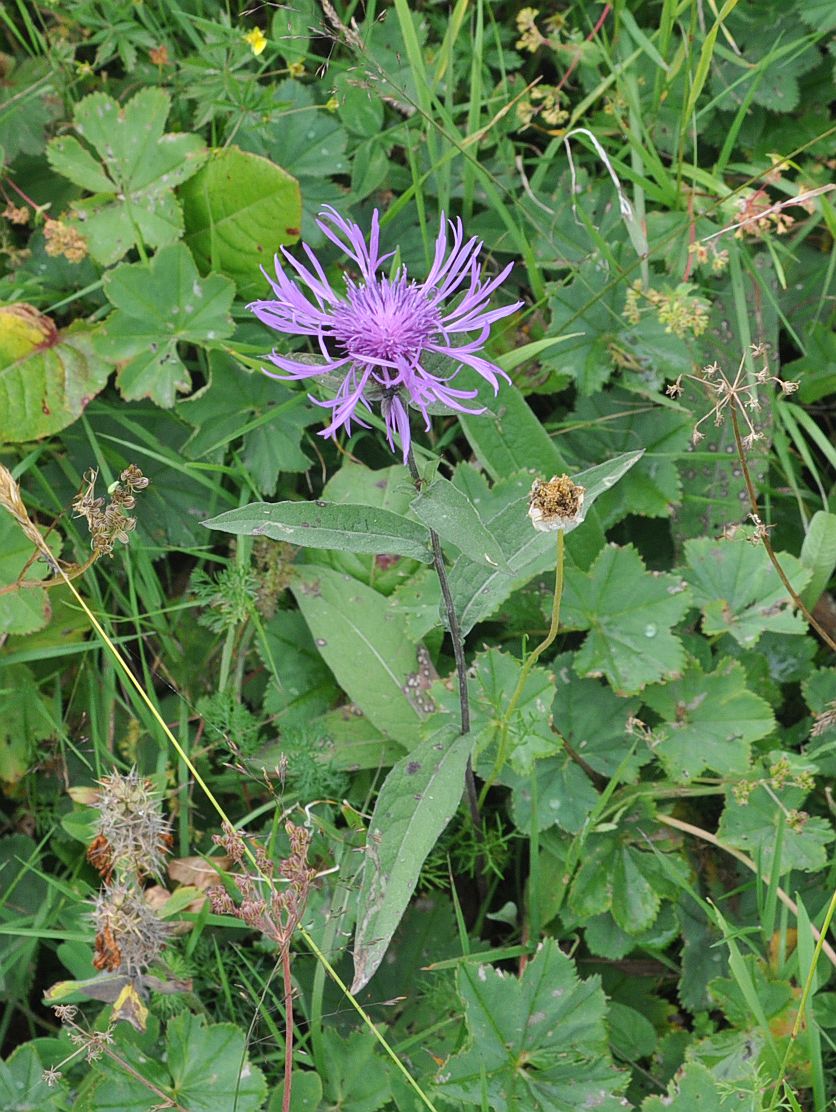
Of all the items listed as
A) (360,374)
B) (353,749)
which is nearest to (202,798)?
(353,749)

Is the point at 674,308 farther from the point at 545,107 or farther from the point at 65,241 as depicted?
the point at 65,241

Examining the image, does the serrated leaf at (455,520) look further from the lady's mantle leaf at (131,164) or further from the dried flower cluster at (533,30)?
the dried flower cluster at (533,30)

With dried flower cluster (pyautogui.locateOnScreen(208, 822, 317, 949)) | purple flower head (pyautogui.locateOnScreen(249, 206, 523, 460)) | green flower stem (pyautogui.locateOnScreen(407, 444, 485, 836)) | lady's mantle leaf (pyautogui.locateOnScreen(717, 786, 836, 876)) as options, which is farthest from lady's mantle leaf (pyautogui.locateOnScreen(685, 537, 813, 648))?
dried flower cluster (pyautogui.locateOnScreen(208, 822, 317, 949))

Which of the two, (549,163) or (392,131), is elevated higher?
(392,131)

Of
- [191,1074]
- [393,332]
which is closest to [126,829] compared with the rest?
[191,1074]

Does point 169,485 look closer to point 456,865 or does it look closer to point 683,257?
point 456,865

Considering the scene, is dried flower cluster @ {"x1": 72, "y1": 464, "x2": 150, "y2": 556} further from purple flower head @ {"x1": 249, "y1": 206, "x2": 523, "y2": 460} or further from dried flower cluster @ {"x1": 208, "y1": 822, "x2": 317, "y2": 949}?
dried flower cluster @ {"x1": 208, "y1": 822, "x2": 317, "y2": 949}
